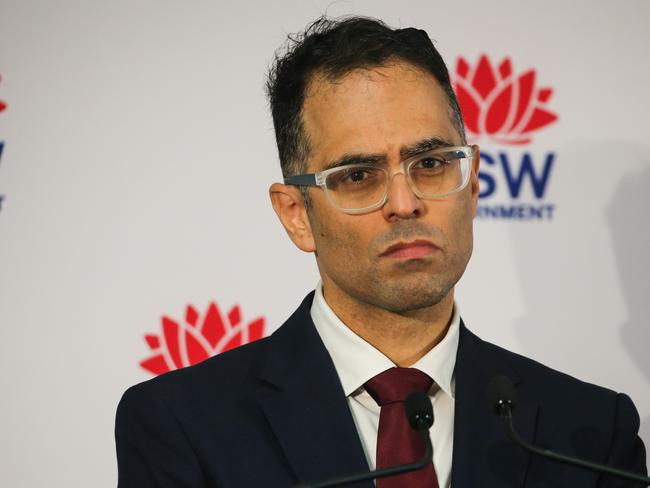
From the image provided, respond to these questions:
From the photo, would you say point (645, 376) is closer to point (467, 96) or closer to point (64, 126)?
point (467, 96)

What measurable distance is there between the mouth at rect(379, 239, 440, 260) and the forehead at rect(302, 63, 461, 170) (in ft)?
0.62

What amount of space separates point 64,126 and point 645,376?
6.17 feet

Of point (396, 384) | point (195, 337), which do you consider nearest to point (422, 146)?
point (396, 384)

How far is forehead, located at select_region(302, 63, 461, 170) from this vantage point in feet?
6.33

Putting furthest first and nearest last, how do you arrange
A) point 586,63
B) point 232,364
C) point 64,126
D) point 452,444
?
point 586,63, point 64,126, point 232,364, point 452,444

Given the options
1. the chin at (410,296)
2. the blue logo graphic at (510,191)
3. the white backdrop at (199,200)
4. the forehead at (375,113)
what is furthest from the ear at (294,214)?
the blue logo graphic at (510,191)

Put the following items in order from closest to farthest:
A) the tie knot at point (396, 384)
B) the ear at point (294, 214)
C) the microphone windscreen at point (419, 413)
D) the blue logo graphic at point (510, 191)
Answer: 1. the microphone windscreen at point (419, 413)
2. the tie knot at point (396, 384)
3. the ear at point (294, 214)
4. the blue logo graphic at point (510, 191)

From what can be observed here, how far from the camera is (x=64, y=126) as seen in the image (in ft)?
9.07

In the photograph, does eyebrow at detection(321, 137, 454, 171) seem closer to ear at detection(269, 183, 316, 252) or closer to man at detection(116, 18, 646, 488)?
man at detection(116, 18, 646, 488)

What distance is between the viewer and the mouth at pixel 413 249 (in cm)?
186

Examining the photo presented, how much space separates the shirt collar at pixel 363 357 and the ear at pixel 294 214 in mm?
166

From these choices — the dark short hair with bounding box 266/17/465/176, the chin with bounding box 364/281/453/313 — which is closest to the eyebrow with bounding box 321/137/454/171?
the dark short hair with bounding box 266/17/465/176

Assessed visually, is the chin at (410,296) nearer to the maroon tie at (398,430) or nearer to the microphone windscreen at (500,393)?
the maroon tie at (398,430)

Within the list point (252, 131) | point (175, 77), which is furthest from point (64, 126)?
point (252, 131)
